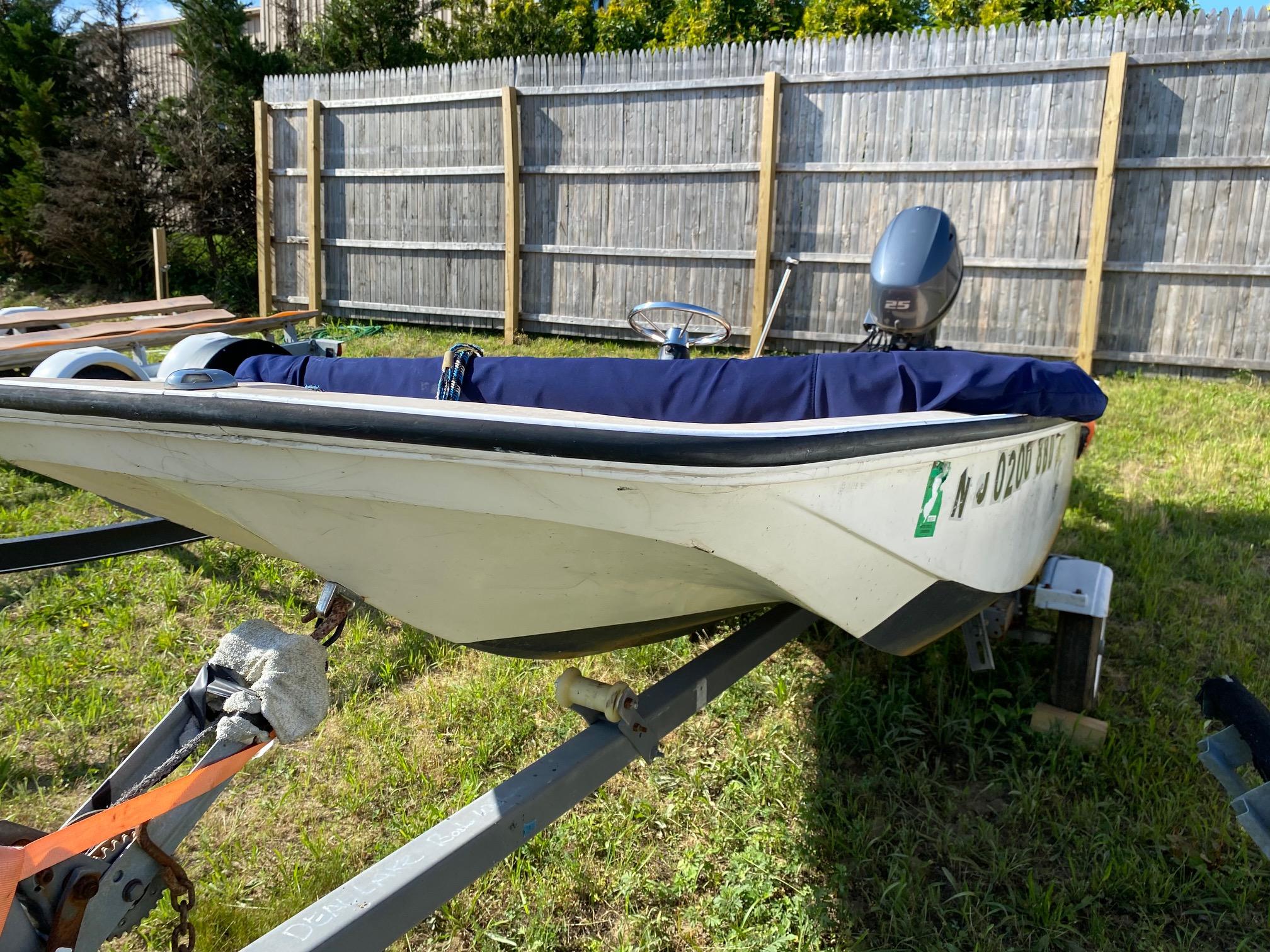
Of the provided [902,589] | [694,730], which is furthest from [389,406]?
[694,730]

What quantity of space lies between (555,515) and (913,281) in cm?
247

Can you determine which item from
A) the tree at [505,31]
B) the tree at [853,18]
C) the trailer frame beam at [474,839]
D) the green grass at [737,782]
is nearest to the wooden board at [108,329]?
the green grass at [737,782]

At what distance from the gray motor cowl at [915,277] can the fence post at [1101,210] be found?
461cm

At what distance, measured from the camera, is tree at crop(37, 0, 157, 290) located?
1239cm

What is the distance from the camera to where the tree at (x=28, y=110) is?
12.9 meters

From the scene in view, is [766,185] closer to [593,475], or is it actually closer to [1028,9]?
[593,475]

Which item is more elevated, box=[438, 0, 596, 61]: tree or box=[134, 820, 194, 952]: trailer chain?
box=[438, 0, 596, 61]: tree

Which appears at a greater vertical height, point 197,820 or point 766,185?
point 766,185

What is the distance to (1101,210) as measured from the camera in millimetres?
7297

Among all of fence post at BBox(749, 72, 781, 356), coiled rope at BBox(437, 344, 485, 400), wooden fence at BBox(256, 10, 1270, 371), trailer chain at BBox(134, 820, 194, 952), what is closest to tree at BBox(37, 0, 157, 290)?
wooden fence at BBox(256, 10, 1270, 371)

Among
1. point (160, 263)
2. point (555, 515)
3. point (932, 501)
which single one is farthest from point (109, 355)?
point (160, 263)

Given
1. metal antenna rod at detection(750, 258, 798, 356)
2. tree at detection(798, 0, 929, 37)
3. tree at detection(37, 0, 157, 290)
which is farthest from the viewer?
tree at detection(798, 0, 929, 37)

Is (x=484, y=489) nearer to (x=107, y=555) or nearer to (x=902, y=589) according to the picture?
(x=902, y=589)

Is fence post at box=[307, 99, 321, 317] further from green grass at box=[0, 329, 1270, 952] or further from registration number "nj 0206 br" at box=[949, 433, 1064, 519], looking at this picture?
registration number "nj 0206 br" at box=[949, 433, 1064, 519]
